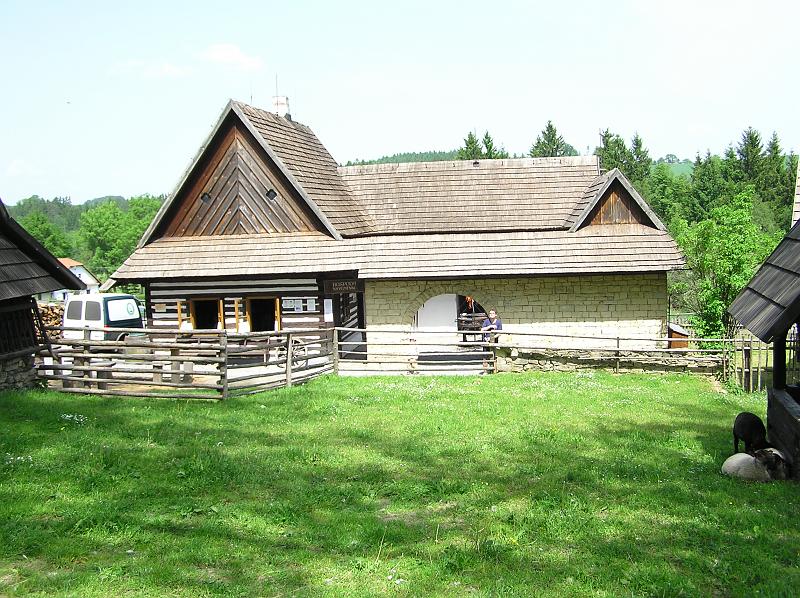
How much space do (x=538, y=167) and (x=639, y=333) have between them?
7.09m

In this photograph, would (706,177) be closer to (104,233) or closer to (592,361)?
(592,361)

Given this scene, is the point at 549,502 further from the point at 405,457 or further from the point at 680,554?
the point at 405,457

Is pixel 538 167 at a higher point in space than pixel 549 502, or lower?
higher

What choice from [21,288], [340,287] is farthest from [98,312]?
[21,288]

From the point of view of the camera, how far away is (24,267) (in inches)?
598

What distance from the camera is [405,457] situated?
38.1 feet

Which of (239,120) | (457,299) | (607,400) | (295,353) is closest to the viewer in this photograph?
(607,400)

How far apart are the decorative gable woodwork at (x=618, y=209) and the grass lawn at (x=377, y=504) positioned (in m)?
10.1

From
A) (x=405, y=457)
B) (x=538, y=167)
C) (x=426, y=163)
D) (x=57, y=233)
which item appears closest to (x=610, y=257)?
(x=538, y=167)

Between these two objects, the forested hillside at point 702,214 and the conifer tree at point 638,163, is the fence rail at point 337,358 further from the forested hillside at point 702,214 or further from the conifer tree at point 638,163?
the conifer tree at point 638,163

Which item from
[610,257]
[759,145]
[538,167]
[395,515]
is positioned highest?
[759,145]

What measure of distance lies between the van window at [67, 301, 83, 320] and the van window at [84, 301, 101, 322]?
0.76 feet

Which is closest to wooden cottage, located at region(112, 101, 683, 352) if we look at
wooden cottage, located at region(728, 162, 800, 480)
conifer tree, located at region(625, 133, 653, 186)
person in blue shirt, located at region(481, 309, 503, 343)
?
person in blue shirt, located at region(481, 309, 503, 343)

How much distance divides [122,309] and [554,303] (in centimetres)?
1358
